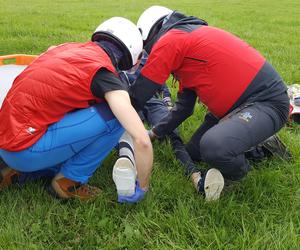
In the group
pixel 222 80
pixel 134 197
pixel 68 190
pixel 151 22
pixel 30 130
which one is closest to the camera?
pixel 30 130

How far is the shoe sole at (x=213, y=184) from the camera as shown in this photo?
9.12ft

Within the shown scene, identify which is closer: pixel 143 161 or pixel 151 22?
pixel 143 161

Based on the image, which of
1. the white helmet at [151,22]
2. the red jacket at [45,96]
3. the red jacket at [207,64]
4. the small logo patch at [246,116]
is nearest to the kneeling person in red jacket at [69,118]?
the red jacket at [45,96]

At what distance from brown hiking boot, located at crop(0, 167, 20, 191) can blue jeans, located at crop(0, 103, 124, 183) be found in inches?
6.8

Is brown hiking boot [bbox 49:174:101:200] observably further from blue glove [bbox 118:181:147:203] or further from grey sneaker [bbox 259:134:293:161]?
grey sneaker [bbox 259:134:293:161]

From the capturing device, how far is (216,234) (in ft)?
8.23

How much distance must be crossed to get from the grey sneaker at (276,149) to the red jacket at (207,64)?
585 mm

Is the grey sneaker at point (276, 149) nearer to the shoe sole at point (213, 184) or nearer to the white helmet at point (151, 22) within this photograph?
the shoe sole at point (213, 184)

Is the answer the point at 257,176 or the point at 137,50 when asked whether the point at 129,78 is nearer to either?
the point at 137,50

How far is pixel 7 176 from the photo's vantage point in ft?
9.74

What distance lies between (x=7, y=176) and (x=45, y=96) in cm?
70

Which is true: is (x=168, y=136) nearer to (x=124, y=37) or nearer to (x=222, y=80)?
(x=222, y=80)

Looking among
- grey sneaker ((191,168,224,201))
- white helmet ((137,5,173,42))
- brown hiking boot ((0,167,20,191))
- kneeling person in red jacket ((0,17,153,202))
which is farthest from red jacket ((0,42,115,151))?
grey sneaker ((191,168,224,201))

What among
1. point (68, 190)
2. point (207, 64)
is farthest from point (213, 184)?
point (68, 190)
